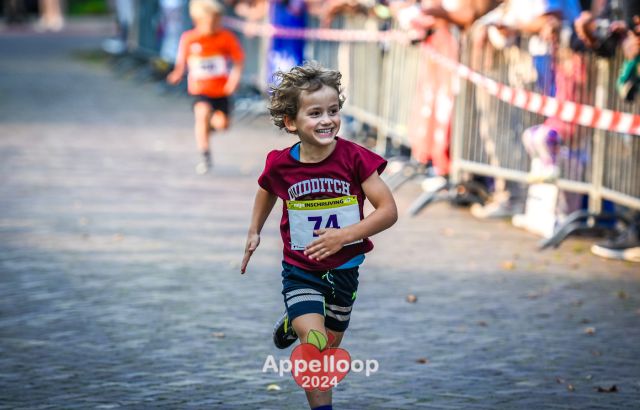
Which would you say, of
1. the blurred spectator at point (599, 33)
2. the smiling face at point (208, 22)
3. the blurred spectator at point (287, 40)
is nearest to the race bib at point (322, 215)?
the blurred spectator at point (599, 33)

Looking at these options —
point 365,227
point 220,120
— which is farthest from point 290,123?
point 220,120

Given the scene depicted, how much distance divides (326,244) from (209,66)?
1022 cm

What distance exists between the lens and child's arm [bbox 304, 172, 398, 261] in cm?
496

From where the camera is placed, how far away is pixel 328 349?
17.0ft

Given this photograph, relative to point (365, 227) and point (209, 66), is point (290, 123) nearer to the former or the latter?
point (365, 227)

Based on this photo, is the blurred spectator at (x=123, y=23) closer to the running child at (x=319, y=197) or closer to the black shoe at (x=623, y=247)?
the black shoe at (x=623, y=247)

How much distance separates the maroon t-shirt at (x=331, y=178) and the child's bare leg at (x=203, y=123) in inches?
363

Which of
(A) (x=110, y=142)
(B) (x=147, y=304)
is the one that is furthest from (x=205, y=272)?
(A) (x=110, y=142)

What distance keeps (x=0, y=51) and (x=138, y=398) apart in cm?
3631

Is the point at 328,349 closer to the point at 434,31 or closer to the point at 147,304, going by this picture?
the point at 147,304

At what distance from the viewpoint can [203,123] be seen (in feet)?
48.0

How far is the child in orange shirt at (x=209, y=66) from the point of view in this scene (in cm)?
1488

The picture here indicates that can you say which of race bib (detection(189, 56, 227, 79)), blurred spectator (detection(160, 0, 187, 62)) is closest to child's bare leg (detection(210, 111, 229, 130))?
race bib (detection(189, 56, 227, 79))

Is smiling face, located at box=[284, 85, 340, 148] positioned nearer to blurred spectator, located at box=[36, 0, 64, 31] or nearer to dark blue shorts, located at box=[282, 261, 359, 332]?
dark blue shorts, located at box=[282, 261, 359, 332]
